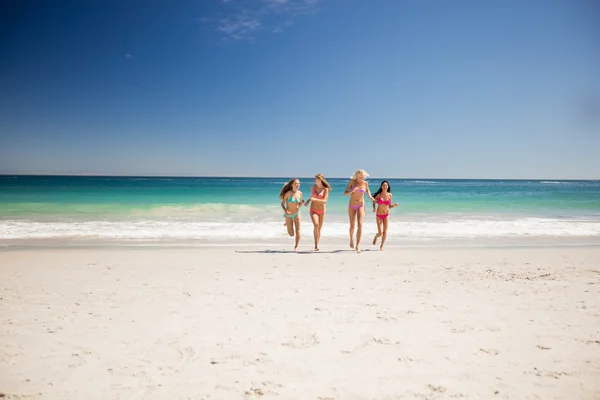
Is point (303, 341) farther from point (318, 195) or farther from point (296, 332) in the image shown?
point (318, 195)

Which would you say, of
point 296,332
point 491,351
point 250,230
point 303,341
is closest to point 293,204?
point 250,230

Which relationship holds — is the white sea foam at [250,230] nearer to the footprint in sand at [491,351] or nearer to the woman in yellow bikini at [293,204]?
the woman in yellow bikini at [293,204]

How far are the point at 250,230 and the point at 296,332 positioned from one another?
365 inches

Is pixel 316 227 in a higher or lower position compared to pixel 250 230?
higher

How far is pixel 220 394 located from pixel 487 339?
106 inches

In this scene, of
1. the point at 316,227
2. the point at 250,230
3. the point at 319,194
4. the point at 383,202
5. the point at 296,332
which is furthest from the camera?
the point at 250,230

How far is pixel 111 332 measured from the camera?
12.6 feet

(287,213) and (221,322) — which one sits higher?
(287,213)

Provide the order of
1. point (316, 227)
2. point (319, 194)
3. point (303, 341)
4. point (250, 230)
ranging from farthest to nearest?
point (250, 230)
point (316, 227)
point (319, 194)
point (303, 341)

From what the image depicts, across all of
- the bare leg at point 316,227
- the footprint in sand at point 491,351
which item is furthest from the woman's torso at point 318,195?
the footprint in sand at point 491,351

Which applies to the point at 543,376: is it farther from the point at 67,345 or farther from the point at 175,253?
the point at 175,253

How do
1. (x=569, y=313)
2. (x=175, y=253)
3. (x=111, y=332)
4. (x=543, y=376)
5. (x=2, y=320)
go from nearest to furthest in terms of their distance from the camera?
(x=543, y=376), (x=111, y=332), (x=2, y=320), (x=569, y=313), (x=175, y=253)

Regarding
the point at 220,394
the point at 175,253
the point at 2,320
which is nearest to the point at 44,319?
the point at 2,320

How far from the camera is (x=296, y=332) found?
12.7 ft
